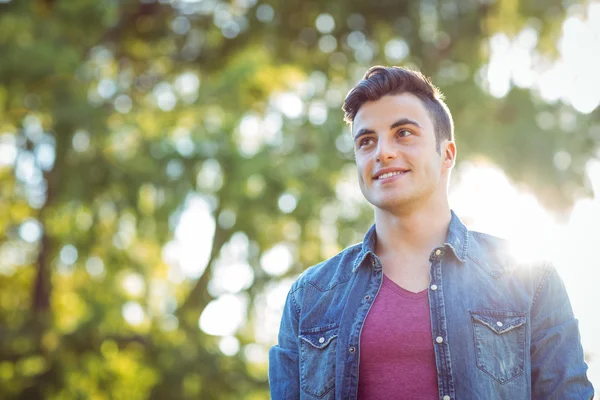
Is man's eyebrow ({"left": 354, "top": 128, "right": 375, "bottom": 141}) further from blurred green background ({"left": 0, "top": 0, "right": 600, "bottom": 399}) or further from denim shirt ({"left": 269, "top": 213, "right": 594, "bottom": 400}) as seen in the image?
blurred green background ({"left": 0, "top": 0, "right": 600, "bottom": 399})

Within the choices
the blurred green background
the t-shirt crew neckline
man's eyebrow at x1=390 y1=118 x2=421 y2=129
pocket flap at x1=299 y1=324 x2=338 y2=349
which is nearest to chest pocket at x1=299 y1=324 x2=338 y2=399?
pocket flap at x1=299 y1=324 x2=338 y2=349

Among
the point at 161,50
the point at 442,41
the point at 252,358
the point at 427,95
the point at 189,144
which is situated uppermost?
the point at 161,50

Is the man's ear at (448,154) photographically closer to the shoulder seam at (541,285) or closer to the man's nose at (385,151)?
the man's nose at (385,151)

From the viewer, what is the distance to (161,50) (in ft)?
34.2

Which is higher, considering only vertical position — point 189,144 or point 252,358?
point 189,144

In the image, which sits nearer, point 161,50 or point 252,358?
point 252,358

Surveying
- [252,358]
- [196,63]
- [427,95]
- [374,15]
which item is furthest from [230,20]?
[427,95]

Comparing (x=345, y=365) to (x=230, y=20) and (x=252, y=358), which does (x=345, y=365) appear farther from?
(x=230, y=20)

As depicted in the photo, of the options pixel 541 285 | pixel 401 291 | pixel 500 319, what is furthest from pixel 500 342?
pixel 401 291

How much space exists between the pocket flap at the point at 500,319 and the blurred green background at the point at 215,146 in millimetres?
4917

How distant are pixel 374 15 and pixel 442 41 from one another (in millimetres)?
907

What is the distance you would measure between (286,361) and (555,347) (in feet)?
2.91

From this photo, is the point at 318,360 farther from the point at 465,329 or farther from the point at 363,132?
the point at 363,132

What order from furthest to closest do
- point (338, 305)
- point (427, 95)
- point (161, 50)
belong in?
point (161, 50), point (427, 95), point (338, 305)
